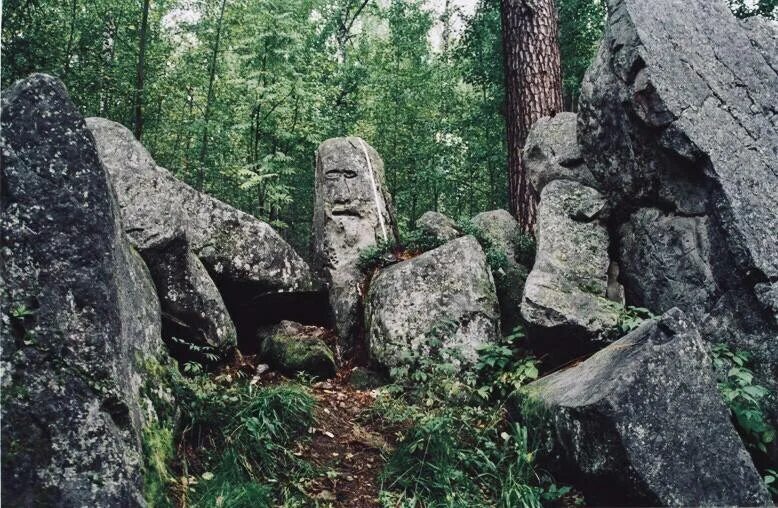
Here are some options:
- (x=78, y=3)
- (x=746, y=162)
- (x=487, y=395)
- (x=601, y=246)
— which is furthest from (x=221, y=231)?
(x=78, y=3)

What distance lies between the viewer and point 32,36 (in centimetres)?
1073

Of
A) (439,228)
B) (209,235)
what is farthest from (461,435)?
(209,235)

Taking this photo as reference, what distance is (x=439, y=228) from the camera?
733 cm

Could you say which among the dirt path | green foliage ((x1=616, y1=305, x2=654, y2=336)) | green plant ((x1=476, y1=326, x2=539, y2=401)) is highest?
green foliage ((x1=616, y1=305, x2=654, y2=336))

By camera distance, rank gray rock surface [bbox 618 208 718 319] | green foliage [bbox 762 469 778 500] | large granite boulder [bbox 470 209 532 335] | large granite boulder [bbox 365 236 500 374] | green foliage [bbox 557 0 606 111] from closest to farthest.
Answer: green foliage [bbox 762 469 778 500] < gray rock surface [bbox 618 208 718 319] < large granite boulder [bbox 365 236 500 374] < large granite boulder [bbox 470 209 532 335] < green foliage [bbox 557 0 606 111]

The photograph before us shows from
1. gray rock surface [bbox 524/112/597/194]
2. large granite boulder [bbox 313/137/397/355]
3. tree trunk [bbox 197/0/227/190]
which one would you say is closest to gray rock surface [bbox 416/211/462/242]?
large granite boulder [bbox 313/137/397/355]

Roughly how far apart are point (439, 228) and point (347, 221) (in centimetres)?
121

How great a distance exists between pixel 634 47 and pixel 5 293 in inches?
216

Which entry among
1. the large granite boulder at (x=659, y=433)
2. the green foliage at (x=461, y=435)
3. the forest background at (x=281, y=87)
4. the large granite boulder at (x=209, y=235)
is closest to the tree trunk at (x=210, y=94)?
the forest background at (x=281, y=87)

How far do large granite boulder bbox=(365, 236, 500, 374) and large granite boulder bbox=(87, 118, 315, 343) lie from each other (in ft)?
3.77

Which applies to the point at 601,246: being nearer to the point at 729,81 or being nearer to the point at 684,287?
the point at 684,287

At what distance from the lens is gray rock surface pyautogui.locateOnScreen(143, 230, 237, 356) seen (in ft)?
17.9

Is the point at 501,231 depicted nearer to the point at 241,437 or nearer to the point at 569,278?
the point at 569,278

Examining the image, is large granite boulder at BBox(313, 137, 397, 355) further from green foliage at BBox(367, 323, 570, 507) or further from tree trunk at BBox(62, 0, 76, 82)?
tree trunk at BBox(62, 0, 76, 82)
